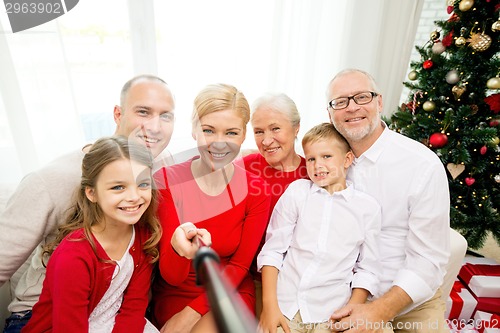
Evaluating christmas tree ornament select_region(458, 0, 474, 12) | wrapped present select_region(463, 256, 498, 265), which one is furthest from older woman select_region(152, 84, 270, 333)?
wrapped present select_region(463, 256, 498, 265)

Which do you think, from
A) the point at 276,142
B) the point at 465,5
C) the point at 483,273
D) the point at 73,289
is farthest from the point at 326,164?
the point at 483,273

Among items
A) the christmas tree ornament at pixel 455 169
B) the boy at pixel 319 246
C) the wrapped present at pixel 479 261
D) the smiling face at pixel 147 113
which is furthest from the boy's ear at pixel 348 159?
the wrapped present at pixel 479 261

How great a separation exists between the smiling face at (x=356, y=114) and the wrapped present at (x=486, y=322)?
1286 millimetres

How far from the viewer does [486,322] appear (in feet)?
6.13

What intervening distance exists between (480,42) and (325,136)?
4.01 ft

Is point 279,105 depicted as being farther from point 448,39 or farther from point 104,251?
point 448,39

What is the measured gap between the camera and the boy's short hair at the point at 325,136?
4.67 feet

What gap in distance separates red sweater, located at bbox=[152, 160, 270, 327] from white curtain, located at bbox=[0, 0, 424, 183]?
1.02 meters

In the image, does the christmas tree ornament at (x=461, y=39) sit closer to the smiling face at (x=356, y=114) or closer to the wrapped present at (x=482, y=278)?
the smiling face at (x=356, y=114)

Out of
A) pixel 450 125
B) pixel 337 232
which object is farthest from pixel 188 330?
pixel 450 125

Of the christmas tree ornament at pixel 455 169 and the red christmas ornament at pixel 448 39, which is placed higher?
the red christmas ornament at pixel 448 39

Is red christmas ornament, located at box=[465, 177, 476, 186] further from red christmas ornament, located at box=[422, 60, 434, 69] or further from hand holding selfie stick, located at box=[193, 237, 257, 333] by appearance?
hand holding selfie stick, located at box=[193, 237, 257, 333]

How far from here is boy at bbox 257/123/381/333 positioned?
49.6 inches

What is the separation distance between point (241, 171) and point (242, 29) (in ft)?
4.42
